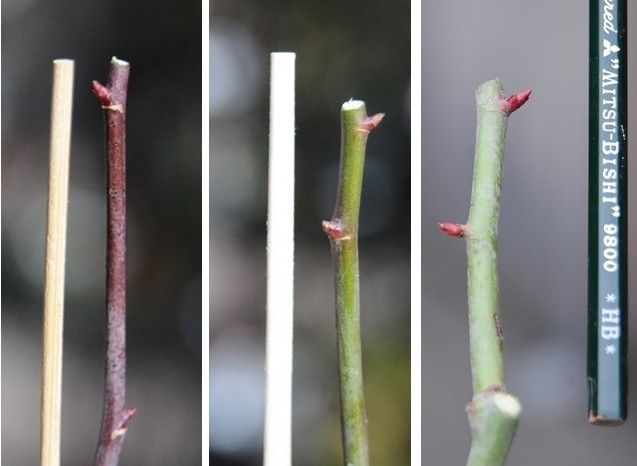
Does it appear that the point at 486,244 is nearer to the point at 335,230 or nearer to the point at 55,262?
the point at 335,230

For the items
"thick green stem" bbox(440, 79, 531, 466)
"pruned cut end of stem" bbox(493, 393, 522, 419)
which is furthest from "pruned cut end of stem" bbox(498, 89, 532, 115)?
"pruned cut end of stem" bbox(493, 393, 522, 419)

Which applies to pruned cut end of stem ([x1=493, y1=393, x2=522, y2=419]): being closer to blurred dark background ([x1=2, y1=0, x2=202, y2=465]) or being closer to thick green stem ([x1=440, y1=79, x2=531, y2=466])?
thick green stem ([x1=440, y1=79, x2=531, y2=466])

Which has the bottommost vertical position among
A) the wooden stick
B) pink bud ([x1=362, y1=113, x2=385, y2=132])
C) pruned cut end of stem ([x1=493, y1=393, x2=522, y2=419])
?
pruned cut end of stem ([x1=493, y1=393, x2=522, y2=419])

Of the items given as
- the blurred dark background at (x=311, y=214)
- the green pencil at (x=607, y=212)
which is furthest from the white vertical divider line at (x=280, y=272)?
the green pencil at (x=607, y=212)

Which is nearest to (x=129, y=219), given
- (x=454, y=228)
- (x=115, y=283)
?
(x=115, y=283)

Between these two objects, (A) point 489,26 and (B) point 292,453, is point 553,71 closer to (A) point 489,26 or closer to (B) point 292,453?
(A) point 489,26

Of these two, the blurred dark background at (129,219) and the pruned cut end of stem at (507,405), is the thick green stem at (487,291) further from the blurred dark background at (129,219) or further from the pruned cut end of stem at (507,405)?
the blurred dark background at (129,219)
